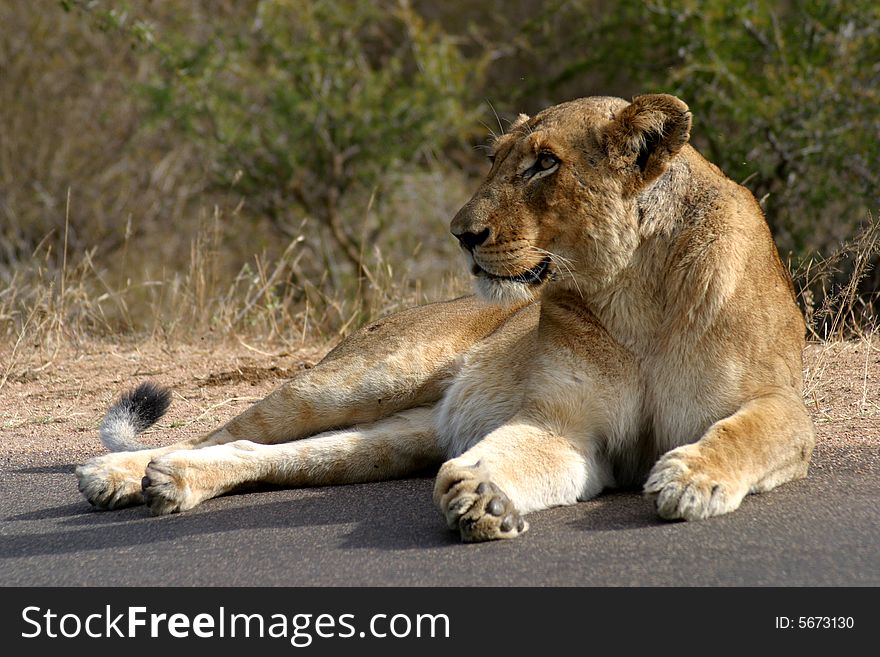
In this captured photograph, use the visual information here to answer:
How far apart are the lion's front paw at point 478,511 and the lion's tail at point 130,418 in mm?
1657

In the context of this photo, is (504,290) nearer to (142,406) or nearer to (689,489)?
(689,489)

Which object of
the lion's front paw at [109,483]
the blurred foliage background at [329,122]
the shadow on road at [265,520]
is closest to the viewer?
the shadow on road at [265,520]

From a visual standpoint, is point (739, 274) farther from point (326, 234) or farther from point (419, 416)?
point (326, 234)

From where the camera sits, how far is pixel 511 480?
370 cm

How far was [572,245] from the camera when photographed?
13.2 ft

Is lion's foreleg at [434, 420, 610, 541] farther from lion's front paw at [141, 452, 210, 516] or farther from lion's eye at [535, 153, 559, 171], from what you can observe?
lion's front paw at [141, 452, 210, 516]

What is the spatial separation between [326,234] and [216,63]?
2.06 metres

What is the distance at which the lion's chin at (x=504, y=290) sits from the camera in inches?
159

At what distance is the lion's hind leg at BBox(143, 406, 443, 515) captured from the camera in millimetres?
4008

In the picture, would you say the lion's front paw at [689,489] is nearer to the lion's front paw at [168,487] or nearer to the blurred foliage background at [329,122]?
the lion's front paw at [168,487]

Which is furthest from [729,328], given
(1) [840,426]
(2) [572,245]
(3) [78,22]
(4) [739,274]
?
(3) [78,22]

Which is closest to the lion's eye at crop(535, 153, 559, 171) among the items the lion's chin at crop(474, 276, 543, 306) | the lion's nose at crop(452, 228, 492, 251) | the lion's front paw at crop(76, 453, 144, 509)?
the lion's nose at crop(452, 228, 492, 251)

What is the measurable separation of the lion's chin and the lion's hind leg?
72 centimetres

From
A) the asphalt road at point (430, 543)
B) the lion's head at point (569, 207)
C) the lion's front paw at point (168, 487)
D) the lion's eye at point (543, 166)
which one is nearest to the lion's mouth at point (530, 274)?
the lion's head at point (569, 207)
